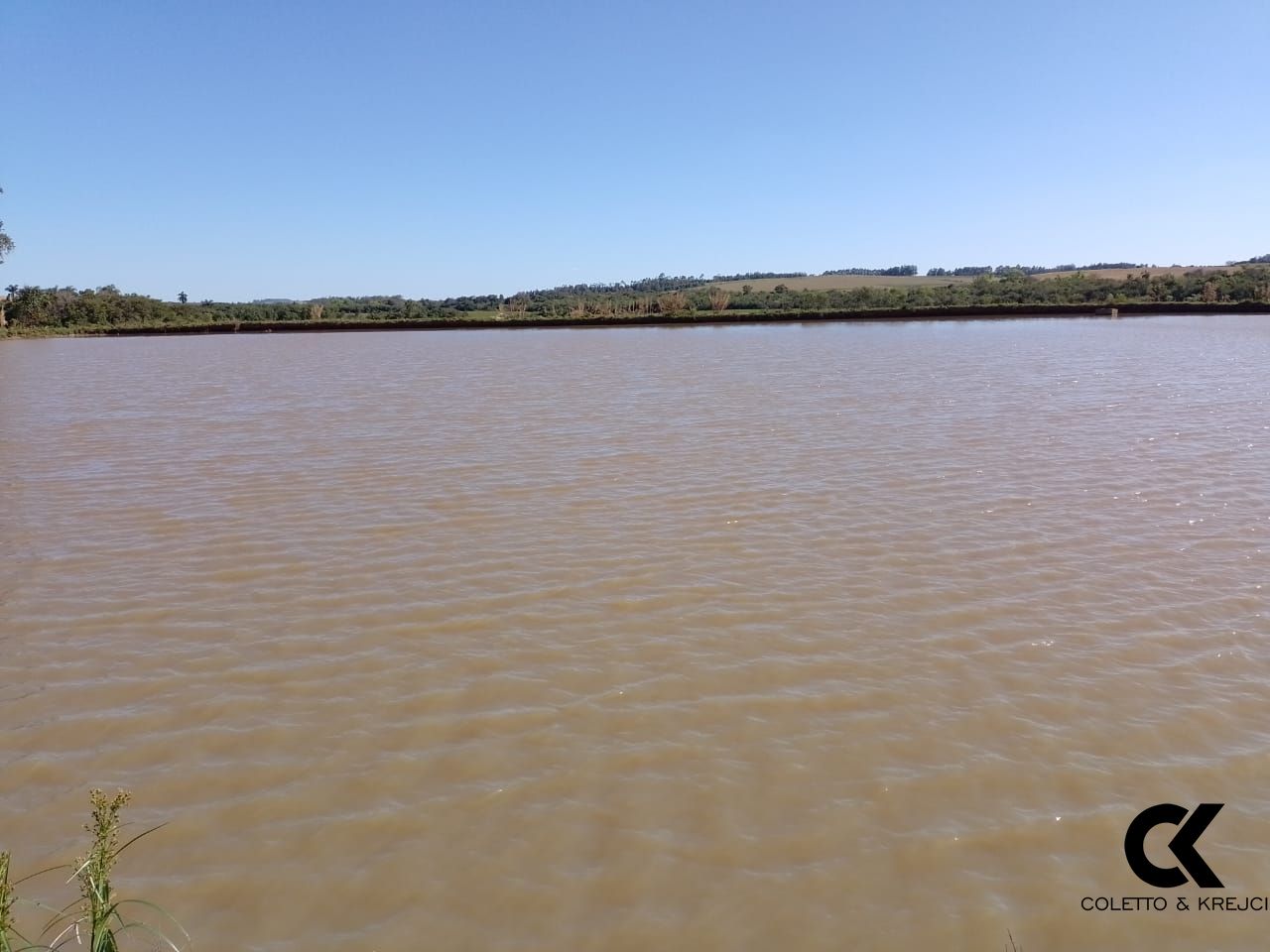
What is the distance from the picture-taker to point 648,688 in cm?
365

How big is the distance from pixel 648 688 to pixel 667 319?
125 ft

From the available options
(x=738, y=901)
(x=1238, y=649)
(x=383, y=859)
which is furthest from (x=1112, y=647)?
(x=383, y=859)

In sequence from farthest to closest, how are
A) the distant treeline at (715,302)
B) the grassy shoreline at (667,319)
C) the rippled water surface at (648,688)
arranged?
1. the distant treeline at (715,302)
2. the grassy shoreline at (667,319)
3. the rippled water surface at (648,688)

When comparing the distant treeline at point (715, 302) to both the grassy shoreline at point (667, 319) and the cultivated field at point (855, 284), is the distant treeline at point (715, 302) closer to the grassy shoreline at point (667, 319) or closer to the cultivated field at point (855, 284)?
the grassy shoreline at point (667, 319)

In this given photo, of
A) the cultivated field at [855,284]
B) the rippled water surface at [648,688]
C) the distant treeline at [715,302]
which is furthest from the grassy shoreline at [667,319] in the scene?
the rippled water surface at [648,688]

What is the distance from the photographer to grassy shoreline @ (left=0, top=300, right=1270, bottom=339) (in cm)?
3739

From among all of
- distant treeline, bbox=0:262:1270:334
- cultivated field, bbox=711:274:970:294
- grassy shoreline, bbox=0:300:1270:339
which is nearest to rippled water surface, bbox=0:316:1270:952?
grassy shoreline, bbox=0:300:1270:339

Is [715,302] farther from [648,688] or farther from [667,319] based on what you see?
[648,688]

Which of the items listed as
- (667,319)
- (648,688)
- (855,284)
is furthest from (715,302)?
(648,688)

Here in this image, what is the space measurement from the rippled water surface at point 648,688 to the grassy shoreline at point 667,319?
104 feet

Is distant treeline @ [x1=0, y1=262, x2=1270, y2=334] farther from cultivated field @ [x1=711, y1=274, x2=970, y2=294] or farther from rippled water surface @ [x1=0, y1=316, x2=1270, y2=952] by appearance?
rippled water surface @ [x1=0, y1=316, x2=1270, y2=952]

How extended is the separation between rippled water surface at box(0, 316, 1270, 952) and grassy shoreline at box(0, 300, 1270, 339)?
104ft

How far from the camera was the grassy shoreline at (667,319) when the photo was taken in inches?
1472

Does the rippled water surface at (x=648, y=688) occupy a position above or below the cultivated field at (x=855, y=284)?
below
